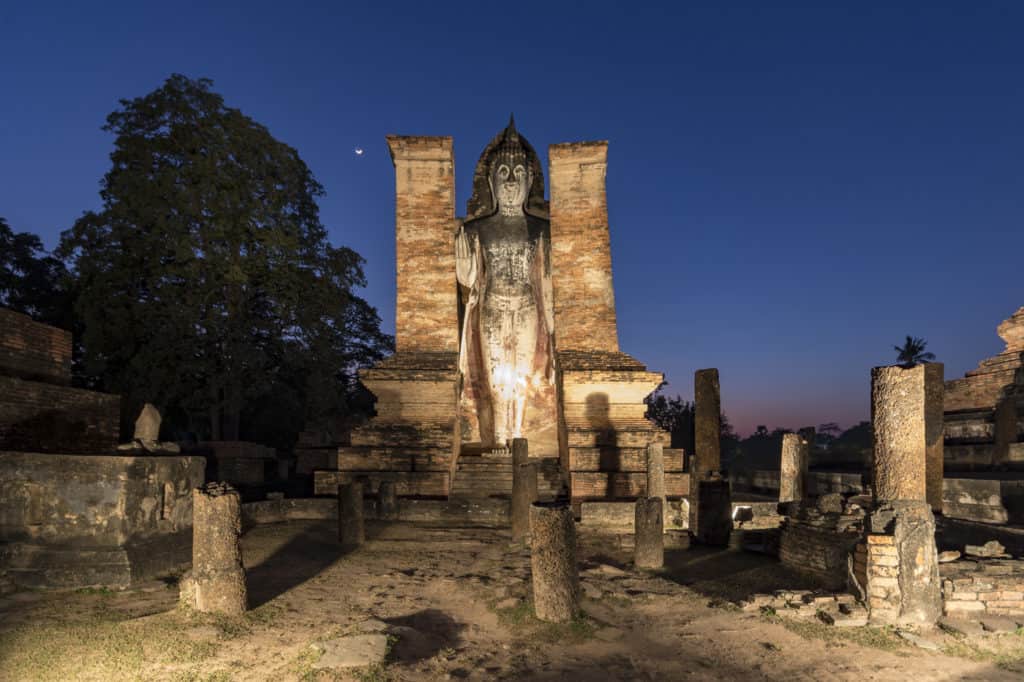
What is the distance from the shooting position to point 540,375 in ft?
48.2

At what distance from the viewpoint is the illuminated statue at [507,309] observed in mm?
14586

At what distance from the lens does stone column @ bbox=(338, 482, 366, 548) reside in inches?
355

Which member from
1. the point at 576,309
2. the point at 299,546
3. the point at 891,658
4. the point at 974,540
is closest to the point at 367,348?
the point at 576,309

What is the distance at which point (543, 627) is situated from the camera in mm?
5844

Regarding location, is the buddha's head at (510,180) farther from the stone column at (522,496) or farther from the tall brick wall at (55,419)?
the tall brick wall at (55,419)

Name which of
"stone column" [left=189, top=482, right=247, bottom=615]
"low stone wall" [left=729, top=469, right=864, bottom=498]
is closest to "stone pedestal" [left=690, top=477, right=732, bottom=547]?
"low stone wall" [left=729, top=469, right=864, bottom=498]

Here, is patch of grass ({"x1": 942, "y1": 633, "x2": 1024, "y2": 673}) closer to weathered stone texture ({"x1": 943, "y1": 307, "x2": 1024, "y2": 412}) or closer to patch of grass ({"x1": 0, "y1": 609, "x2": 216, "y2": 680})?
patch of grass ({"x1": 0, "y1": 609, "x2": 216, "y2": 680})

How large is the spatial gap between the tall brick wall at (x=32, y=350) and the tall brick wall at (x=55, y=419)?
377mm

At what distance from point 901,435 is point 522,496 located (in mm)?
4909

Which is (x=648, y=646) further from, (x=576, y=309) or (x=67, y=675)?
(x=576, y=309)

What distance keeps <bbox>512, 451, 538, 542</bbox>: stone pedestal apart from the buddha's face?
722 cm

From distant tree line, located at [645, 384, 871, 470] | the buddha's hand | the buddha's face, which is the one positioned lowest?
distant tree line, located at [645, 384, 871, 470]

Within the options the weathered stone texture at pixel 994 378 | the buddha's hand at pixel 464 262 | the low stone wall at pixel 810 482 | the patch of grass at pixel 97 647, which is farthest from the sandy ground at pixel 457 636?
the weathered stone texture at pixel 994 378

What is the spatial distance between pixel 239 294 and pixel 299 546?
10626mm
